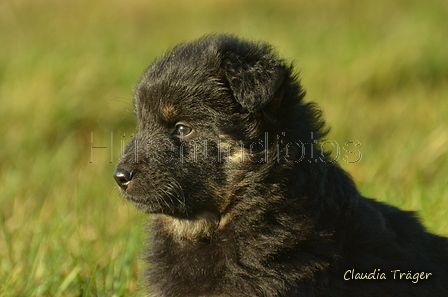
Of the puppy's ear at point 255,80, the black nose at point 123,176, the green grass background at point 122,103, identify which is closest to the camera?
the puppy's ear at point 255,80

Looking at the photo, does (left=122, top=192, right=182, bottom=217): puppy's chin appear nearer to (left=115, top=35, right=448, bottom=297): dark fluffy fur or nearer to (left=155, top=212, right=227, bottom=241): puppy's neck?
(left=115, top=35, right=448, bottom=297): dark fluffy fur

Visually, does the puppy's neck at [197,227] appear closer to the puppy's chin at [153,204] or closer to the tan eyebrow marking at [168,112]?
the puppy's chin at [153,204]

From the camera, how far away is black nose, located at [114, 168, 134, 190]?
345cm

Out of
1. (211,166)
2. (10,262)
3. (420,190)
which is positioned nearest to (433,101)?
(420,190)

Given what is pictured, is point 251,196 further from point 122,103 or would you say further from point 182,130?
point 122,103

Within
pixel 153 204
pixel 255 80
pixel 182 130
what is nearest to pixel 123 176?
pixel 153 204

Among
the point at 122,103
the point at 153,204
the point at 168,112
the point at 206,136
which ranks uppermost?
the point at 122,103

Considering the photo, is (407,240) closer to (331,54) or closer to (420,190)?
(420,190)

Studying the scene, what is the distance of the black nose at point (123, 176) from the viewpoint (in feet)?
11.3

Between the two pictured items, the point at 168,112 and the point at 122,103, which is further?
the point at 122,103

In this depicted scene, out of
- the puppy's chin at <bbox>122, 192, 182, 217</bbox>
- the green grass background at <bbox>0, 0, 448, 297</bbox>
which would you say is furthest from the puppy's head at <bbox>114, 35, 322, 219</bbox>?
the green grass background at <bbox>0, 0, 448, 297</bbox>

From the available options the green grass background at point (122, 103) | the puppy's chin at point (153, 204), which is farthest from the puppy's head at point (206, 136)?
the green grass background at point (122, 103)

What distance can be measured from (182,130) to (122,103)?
474cm

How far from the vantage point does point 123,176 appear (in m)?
3.44
